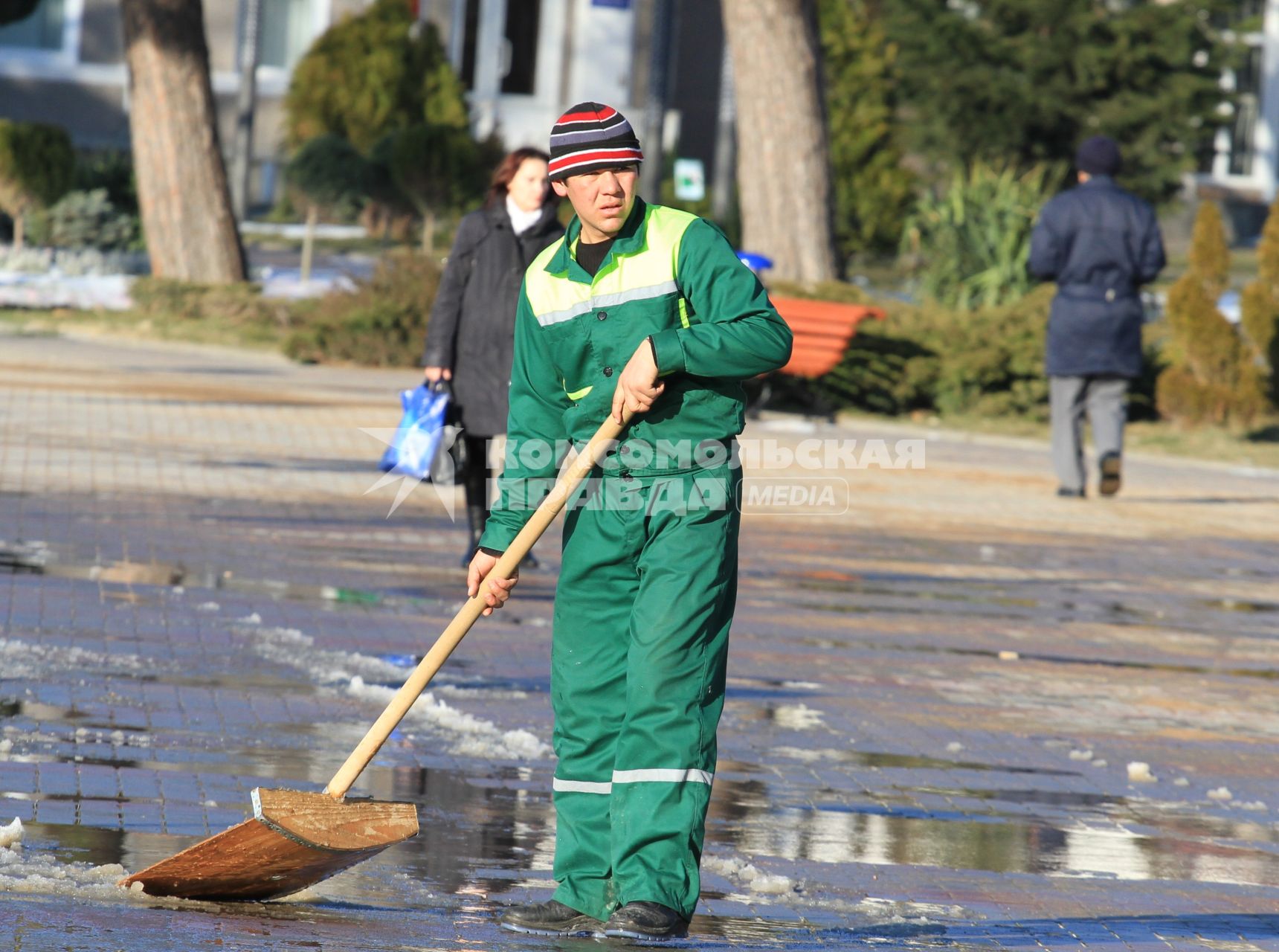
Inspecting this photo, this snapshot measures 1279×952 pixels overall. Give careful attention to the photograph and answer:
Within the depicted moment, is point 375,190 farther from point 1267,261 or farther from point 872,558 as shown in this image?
point 872,558

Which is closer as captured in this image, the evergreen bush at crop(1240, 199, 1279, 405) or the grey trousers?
the grey trousers

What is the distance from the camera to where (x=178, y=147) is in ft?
70.2

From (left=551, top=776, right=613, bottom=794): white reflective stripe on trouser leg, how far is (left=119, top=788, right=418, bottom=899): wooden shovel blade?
337 millimetres

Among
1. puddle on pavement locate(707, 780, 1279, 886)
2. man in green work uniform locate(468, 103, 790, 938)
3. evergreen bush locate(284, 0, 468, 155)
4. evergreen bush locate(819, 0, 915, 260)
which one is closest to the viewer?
man in green work uniform locate(468, 103, 790, 938)

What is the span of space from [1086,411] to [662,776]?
9.51 m

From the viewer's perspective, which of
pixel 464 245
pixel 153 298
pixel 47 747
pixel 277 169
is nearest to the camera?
pixel 47 747

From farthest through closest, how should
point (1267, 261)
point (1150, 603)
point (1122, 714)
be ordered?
point (1267, 261) → point (1150, 603) → point (1122, 714)

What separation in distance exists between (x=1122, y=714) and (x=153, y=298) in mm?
15796

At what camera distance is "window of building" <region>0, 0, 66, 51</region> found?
33.8m

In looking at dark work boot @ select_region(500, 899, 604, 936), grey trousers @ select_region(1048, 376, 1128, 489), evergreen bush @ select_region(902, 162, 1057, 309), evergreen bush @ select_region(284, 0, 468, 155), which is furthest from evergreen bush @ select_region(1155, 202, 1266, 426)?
evergreen bush @ select_region(284, 0, 468, 155)

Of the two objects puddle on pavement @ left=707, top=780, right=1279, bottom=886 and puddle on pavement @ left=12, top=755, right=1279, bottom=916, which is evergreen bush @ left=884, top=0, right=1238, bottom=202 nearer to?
puddle on pavement @ left=12, top=755, right=1279, bottom=916

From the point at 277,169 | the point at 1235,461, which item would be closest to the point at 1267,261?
the point at 1235,461

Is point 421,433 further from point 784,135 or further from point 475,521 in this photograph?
point 784,135

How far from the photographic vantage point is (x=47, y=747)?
5797 mm
